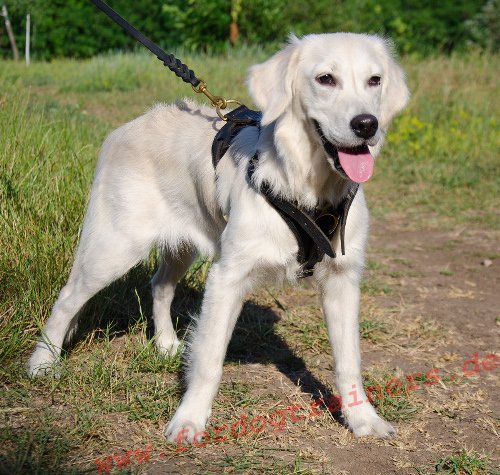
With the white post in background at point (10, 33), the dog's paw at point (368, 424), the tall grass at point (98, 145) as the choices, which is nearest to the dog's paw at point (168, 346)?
the tall grass at point (98, 145)

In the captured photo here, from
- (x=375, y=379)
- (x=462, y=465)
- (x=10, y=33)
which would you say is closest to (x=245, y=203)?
(x=375, y=379)

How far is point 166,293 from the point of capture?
13.8ft

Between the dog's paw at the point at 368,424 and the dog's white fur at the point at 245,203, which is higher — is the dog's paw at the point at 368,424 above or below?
below

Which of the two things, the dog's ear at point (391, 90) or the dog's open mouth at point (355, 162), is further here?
the dog's ear at point (391, 90)

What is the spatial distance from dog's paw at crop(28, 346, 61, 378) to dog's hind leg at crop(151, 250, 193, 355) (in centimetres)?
70

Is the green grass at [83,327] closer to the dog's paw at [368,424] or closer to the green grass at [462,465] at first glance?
the green grass at [462,465]

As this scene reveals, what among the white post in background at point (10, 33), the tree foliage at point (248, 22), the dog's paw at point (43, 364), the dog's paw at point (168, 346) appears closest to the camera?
the dog's paw at point (43, 364)

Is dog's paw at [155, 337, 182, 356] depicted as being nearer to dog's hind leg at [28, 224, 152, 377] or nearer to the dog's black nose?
dog's hind leg at [28, 224, 152, 377]

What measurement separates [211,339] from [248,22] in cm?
1571

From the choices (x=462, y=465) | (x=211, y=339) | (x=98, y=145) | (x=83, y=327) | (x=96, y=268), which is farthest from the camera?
(x=98, y=145)

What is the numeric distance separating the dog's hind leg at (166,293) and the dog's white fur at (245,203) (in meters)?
0.44

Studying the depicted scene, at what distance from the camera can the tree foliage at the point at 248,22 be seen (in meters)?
17.8

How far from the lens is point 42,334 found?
3.70 m

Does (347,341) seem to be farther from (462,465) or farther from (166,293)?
(166,293)
